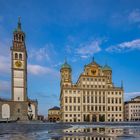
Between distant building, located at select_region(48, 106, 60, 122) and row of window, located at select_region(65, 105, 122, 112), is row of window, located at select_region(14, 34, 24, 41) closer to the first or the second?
row of window, located at select_region(65, 105, 122, 112)

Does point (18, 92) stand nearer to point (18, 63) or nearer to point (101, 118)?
point (18, 63)

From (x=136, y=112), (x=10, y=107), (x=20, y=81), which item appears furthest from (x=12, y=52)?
(x=136, y=112)

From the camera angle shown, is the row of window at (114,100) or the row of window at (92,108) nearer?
the row of window at (92,108)

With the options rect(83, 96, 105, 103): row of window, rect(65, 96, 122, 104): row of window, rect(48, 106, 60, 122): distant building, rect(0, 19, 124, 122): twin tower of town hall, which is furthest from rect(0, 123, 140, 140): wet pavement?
rect(48, 106, 60, 122): distant building

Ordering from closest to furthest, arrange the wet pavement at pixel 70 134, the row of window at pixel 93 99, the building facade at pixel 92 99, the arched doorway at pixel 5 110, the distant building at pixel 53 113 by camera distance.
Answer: the wet pavement at pixel 70 134
the arched doorway at pixel 5 110
the building facade at pixel 92 99
the row of window at pixel 93 99
the distant building at pixel 53 113

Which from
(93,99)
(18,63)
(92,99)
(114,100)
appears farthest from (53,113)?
(18,63)

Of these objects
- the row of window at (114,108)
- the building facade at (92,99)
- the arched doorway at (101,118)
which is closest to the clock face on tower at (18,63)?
the building facade at (92,99)

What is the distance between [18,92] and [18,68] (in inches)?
355

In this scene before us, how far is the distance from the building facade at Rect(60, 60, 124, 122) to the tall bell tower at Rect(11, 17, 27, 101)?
27128 millimetres

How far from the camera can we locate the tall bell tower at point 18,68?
9612cm

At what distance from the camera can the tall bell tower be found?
96125 millimetres

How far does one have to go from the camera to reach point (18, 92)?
96062 millimetres

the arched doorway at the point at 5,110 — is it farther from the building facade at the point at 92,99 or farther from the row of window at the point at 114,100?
the row of window at the point at 114,100

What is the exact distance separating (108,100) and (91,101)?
8.25 m
